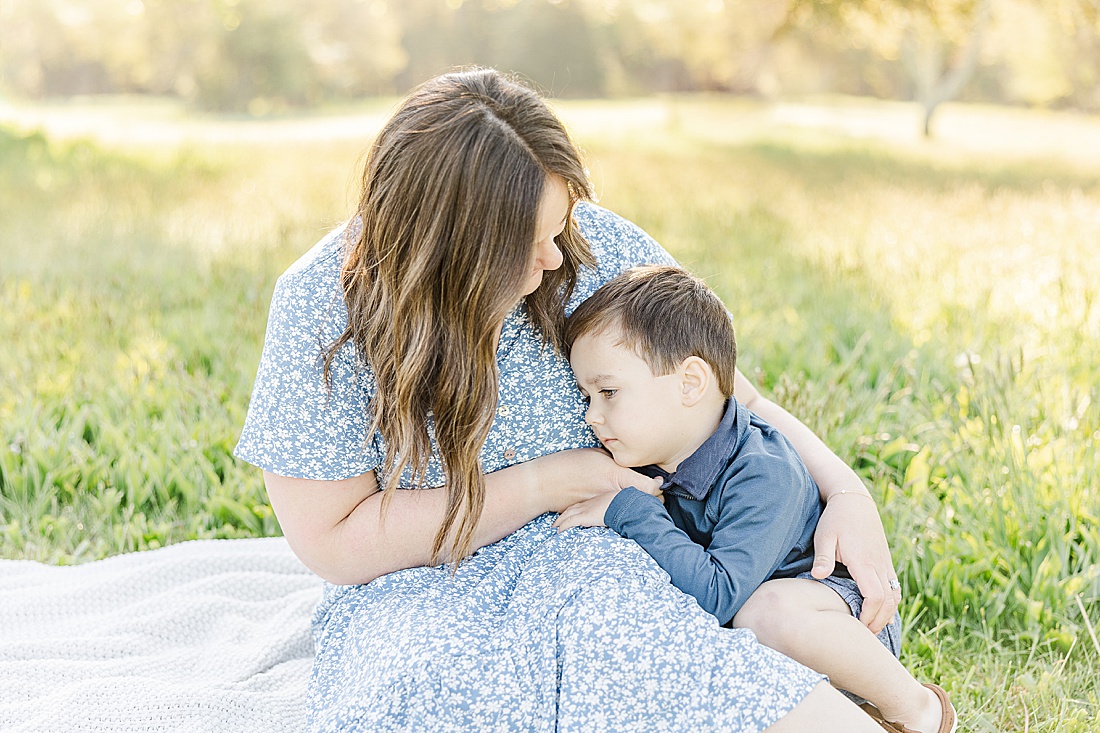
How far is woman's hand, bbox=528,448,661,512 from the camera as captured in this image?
197 centimetres

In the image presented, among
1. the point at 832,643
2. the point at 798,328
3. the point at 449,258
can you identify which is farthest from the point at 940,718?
the point at 798,328

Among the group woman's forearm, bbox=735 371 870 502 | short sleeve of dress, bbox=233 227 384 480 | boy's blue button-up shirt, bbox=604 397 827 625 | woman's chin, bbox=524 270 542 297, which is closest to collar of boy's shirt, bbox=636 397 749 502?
boy's blue button-up shirt, bbox=604 397 827 625

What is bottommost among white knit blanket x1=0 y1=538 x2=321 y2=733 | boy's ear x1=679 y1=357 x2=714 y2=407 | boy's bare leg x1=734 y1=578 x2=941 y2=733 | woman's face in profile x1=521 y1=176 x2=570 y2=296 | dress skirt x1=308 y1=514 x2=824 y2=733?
white knit blanket x1=0 y1=538 x2=321 y2=733

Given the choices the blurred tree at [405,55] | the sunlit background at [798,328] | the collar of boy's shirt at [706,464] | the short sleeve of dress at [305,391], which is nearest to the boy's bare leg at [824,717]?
the collar of boy's shirt at [706,464]

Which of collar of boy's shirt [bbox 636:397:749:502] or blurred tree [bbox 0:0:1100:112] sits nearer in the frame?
collar of boy's shirt [bbox 636:397:749:502]

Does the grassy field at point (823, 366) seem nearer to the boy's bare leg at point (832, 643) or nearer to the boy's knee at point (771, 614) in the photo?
the boy's bare leg at point (832, 643)

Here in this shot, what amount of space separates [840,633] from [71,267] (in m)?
5.06

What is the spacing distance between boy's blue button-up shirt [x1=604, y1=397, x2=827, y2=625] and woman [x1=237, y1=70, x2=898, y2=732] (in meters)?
0.06

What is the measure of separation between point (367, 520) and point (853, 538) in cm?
96

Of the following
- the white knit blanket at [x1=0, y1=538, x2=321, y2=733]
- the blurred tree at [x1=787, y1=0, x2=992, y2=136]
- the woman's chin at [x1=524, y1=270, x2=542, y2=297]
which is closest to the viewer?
the woman's chin at [x1=524, y1=270, x2=542, y2=297]

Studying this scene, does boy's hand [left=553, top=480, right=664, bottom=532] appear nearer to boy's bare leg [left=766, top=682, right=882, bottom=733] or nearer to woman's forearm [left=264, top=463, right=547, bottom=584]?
woman's forearm [left=264, top=463, right=547, bottom=584]

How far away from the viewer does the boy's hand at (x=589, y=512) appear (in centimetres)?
191

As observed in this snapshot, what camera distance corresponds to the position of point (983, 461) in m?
2.85

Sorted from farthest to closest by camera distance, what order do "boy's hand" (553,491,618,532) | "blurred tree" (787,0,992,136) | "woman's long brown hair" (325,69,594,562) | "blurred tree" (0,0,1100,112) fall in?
1. "blurred tree" (0,0,1100,112)
2. "blurred tree" (787,0,992,136)
3. "boy's hand" (553,491,618,532)
4. "woman's long brown hair" (325,69,594,562)
